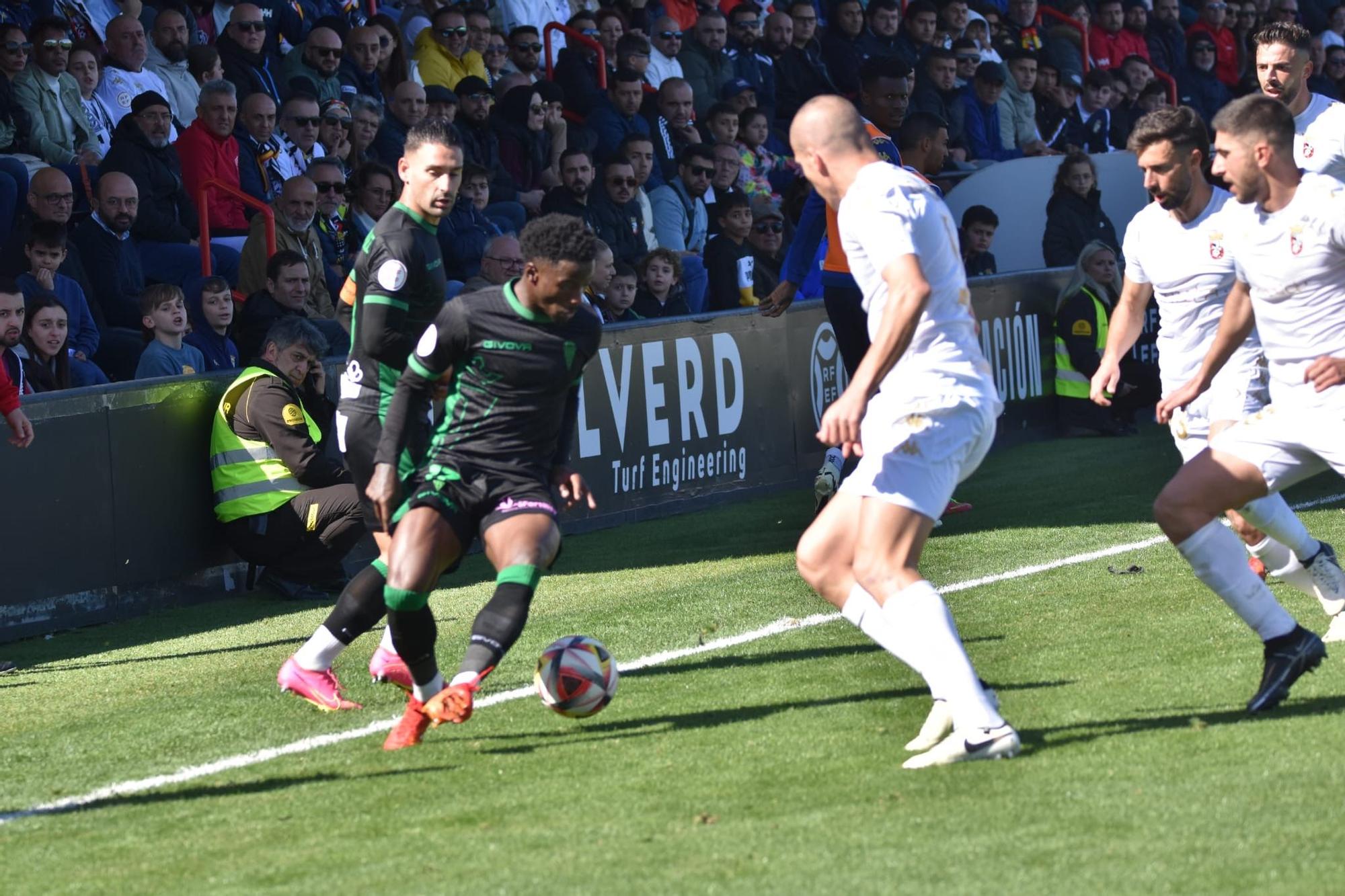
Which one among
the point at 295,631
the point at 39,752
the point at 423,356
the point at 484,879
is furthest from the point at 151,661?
the point at 484,879

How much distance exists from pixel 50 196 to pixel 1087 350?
8.31 m

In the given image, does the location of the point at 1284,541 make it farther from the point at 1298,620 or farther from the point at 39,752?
the point at 39,752

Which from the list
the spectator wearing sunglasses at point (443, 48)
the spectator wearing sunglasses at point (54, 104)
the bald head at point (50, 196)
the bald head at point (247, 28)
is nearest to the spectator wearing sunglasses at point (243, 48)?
the bald head at point (247, 28)

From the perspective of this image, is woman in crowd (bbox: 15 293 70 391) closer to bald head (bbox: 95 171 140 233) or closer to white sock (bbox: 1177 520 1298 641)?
bald head (bbox: 95 171 140 233)

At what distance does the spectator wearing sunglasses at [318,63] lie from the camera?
14586mm

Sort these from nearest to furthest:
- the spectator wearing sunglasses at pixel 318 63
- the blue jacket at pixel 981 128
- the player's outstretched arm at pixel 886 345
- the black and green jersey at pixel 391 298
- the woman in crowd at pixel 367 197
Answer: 1. the player's outstretched arm at pixel 886 345
2. the black and green jersey at pixel 391 298
3. the woman in crowd at pixel 367 197
4. the spectator wearing sunglasses at pixel 318 63
5. the blue jacket at pixel 981 128

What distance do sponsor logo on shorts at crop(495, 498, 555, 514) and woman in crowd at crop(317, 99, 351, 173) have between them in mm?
8235

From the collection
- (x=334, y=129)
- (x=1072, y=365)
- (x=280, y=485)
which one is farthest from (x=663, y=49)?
(x=280, y=485)

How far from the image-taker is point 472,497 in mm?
6484

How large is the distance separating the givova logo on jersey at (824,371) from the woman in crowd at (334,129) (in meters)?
3.80

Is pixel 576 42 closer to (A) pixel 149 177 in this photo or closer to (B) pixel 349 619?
(A) pixel 149 177

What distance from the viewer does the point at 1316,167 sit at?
8500 millimetres

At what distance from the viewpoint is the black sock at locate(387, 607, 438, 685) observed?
253 inches

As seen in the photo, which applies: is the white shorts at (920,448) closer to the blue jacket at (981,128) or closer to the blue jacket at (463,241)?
the blue jacket at (463,241)
